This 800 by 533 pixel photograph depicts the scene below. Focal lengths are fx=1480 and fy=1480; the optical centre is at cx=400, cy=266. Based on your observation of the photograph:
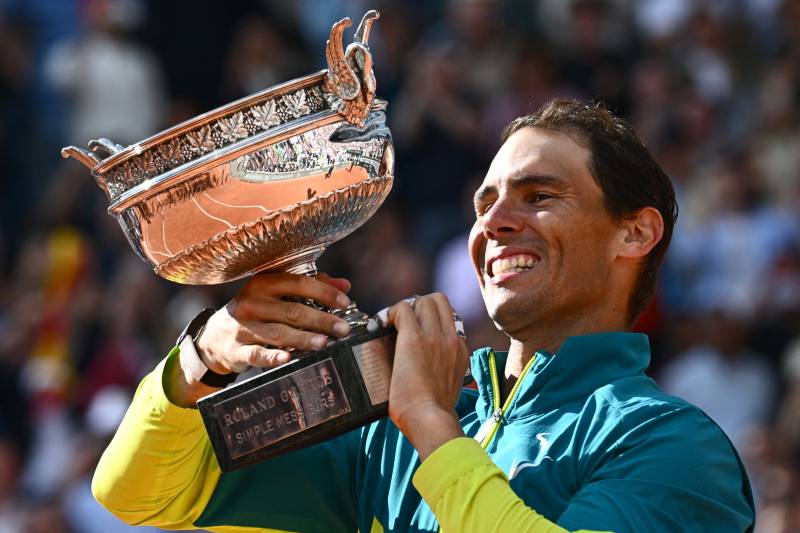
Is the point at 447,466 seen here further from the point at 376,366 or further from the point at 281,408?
the point at 281,408

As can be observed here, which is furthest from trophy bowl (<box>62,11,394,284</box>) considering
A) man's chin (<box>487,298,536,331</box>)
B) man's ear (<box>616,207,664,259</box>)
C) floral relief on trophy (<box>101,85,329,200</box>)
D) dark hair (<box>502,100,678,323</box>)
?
man's ear (<box>616,207,664,259</box>)

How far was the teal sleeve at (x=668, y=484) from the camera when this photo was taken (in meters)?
2.45

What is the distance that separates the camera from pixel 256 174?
8.61ft

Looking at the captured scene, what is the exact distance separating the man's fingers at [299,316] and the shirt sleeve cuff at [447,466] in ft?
1.08

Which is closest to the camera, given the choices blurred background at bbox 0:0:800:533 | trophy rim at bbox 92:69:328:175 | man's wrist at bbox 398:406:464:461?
man's wrist at bbox 398:406:464:461

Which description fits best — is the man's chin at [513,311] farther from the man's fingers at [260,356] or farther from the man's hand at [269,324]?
the man's fingers at [260,356]

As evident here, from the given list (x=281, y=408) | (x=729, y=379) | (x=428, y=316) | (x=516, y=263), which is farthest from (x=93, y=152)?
Result: (x=729, y=379)

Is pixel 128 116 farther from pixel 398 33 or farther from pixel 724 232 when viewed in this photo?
pixel 724 232

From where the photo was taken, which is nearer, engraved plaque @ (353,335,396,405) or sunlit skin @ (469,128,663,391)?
engraved plaque @ (353,335,396,405)

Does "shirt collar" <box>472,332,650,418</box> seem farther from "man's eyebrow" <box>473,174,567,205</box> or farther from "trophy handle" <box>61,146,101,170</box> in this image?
"trophy handle" <box>61,146,101,170</box>

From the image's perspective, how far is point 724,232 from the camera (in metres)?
7.32

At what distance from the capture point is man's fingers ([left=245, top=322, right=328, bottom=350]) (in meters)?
2.65

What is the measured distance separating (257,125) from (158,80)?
6.70 m

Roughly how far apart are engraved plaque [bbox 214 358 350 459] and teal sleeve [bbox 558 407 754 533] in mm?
471
